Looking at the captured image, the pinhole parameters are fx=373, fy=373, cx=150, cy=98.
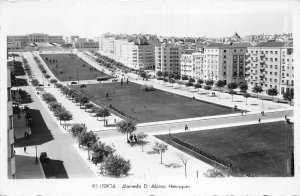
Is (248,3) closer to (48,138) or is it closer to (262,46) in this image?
(48,138)

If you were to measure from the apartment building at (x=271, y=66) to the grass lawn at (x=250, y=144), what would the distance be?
12689 mm

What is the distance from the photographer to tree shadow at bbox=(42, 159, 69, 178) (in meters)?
15.0

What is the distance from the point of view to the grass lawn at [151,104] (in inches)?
1069

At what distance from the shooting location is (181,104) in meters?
31.2

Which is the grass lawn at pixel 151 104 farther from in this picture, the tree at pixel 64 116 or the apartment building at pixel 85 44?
the apartment building at pixel 85 44

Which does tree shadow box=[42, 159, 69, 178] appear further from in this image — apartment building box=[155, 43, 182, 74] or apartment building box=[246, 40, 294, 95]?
apartment building box=[155, 43, 182, 74]

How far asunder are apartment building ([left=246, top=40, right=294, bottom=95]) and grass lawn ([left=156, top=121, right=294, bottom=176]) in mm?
12689

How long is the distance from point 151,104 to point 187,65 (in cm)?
2005

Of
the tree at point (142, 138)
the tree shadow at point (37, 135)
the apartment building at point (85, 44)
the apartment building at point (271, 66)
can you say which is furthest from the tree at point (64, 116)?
the apartment building at point (85, 44)

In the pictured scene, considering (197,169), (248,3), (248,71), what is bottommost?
(197,169)

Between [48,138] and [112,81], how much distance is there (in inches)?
1103

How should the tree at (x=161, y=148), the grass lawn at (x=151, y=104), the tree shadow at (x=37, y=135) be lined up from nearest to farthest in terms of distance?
the tree at (x=161, y=148)
the tree shadow at (x=37, y=135)
the grass lawn at (x=151, y=104)

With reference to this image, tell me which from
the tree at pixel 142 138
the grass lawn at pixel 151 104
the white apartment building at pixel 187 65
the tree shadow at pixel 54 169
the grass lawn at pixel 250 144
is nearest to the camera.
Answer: the tree shadow at pixel 54 169

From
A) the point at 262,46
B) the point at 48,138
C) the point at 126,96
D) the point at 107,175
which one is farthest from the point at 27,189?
the point at 262,46
